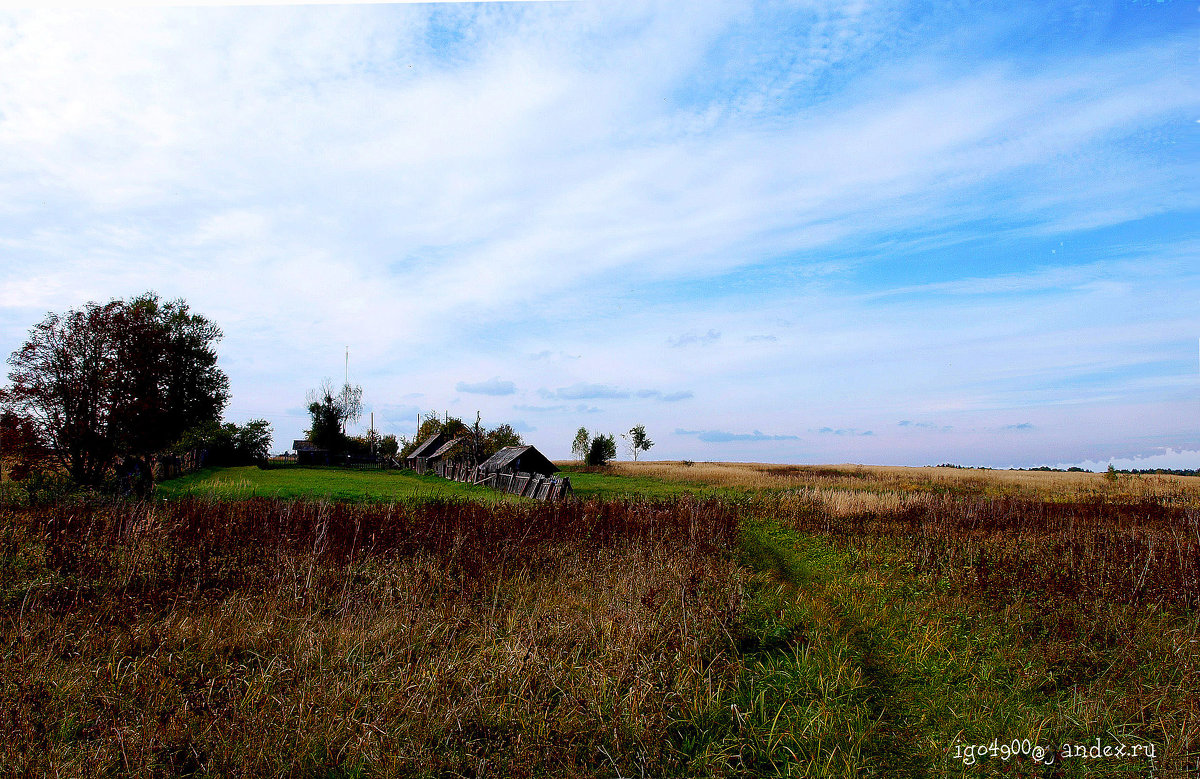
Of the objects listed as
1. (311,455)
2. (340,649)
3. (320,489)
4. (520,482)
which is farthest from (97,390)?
(311,455)

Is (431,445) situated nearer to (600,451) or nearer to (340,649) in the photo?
(600,451)

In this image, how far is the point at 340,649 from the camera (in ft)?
19.3

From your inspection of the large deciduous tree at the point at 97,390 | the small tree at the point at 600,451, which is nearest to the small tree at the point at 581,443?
the small tree at the point at 600,451

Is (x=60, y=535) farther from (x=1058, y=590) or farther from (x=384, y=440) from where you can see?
(x=384, y=440)

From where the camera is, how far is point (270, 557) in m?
8.70

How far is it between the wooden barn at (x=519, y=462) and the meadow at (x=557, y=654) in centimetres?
2323

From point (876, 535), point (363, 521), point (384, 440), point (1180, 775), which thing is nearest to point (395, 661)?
point (363, 521)

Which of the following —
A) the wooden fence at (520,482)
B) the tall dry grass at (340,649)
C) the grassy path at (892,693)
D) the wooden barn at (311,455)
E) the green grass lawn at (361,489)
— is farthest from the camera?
the wooden barn at (311,455)

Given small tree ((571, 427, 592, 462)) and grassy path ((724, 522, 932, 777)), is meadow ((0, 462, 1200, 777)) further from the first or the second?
small tree ((571, 427, 592, 462))

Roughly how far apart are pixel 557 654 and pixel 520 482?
22795 millimetres

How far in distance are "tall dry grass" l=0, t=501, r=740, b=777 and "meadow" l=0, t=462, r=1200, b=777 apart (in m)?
0.03

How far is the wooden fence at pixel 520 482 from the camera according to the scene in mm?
23406

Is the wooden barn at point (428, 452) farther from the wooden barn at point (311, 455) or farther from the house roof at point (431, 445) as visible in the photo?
the wooden barn at point (311, 455)

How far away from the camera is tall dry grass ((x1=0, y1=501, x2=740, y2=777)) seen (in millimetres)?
4445
